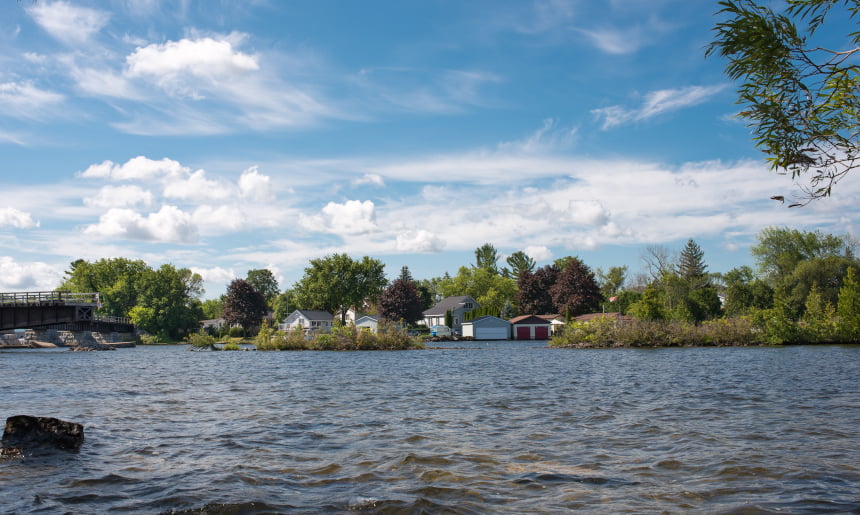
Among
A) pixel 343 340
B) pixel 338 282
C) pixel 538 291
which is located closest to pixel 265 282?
pixel 338 282

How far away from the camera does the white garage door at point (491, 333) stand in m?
93.4

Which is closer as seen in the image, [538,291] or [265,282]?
[538,291]

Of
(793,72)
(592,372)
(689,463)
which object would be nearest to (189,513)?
(689,463)

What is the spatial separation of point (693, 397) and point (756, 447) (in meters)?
8.02

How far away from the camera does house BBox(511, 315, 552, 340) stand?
308ft

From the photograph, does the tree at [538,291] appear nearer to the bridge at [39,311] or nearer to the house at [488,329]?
the house at [488,329]

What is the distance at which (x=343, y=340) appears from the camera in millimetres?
58688

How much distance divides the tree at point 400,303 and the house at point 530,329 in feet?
65.7

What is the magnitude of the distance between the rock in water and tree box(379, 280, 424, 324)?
91767 mm

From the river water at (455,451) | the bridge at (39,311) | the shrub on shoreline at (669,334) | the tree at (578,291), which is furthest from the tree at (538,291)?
the river water at (455,451)

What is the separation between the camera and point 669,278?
292 feet

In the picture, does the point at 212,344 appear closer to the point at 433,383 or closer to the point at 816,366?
the point at 433,383

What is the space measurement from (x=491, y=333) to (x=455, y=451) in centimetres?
8370

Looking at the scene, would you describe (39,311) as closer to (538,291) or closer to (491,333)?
(491,333)
